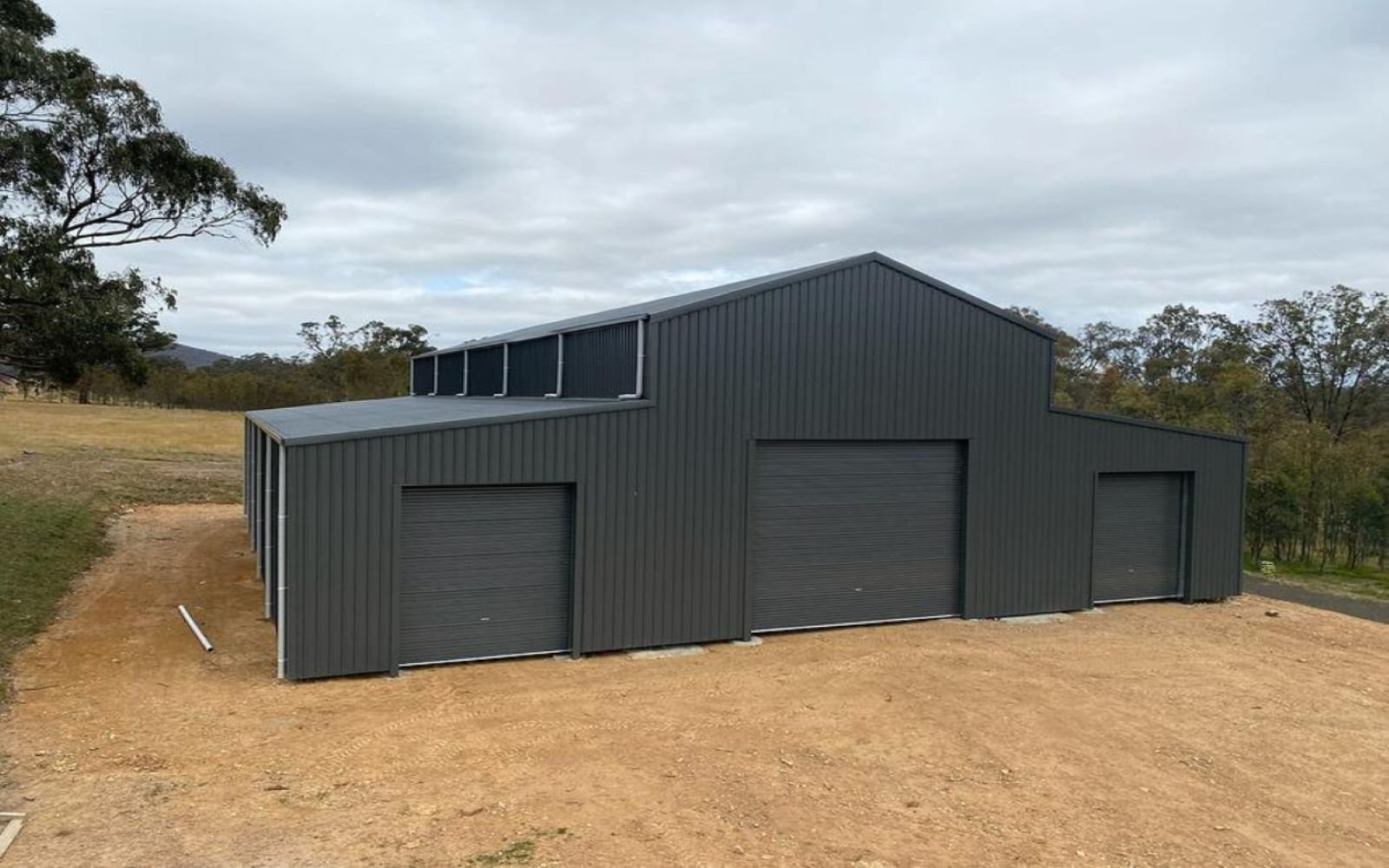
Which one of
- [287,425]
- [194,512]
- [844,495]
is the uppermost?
[287,425]

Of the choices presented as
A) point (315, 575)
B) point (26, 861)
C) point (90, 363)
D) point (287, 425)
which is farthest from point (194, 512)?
point (26, 861)

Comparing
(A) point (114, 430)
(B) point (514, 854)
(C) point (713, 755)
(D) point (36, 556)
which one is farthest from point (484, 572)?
(A) point (114, 430)

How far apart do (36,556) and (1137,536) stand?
18.6 meters

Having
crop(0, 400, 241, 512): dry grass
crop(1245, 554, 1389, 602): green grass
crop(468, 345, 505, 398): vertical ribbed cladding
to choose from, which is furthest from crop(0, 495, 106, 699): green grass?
crop(1245, 554, 1389, 602): green grass

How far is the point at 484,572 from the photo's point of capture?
34.9 ft

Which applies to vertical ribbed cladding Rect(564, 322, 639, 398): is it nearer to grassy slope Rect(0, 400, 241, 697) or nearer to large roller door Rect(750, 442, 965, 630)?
large roller door Rect(750, 442, 965, 630)

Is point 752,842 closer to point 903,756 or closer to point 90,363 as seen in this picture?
point 903,756

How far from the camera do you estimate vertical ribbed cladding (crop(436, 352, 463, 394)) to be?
24406 millimetres

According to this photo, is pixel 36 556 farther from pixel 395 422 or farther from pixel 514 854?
pixel 514 854

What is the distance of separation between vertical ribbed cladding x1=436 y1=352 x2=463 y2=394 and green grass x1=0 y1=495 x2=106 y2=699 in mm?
8878

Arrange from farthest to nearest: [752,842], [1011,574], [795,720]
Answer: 1. [1011,574]
2. [795,720]
3. [752,842]

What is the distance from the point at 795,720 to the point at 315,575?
207 inches

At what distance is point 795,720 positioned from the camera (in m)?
8.62

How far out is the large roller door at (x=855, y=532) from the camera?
12.4 metres
